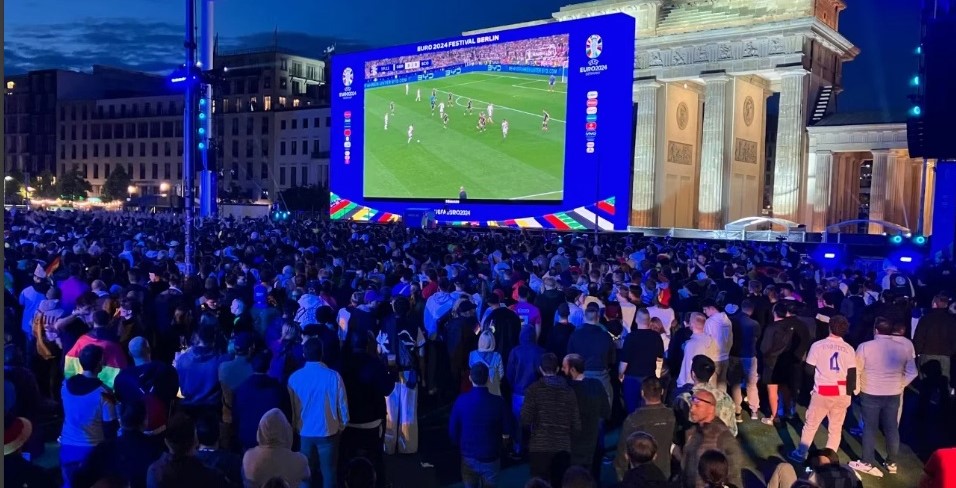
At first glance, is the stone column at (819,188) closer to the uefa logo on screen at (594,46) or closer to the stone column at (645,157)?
the stone column at (645,157)

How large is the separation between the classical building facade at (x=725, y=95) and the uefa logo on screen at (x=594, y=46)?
9.75 metres

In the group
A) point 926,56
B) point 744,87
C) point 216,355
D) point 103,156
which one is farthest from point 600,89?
point 103,156

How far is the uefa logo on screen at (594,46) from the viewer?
108 ft

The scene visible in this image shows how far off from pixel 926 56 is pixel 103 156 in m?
88.0

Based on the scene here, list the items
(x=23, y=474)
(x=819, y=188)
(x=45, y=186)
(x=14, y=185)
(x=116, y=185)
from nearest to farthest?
(x=23, y=474)
(x=819, y=188)
(x=14, y=185)
(x=116, y=185)
(x=45, y=186)

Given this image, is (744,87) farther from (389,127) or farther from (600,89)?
(389,127)

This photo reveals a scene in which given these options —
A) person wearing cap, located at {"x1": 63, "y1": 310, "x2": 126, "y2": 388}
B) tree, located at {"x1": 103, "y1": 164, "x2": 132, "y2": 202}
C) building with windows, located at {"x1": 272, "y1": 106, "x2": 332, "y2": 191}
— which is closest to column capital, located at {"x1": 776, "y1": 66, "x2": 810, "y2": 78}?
person wearing cap, located at {"x1": 63, "y1": 310, "x2": 126, "y2": 388}

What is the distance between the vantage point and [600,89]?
33.2m

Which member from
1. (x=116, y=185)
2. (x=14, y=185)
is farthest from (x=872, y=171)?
(x=14, y=185)

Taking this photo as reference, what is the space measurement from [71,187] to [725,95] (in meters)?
66.7

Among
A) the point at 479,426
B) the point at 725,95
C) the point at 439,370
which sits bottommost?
the point at 439,370

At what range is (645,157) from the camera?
4178cm

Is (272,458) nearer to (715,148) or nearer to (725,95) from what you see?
(715,148)

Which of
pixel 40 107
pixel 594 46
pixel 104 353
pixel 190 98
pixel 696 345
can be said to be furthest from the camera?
pixel 40 107
